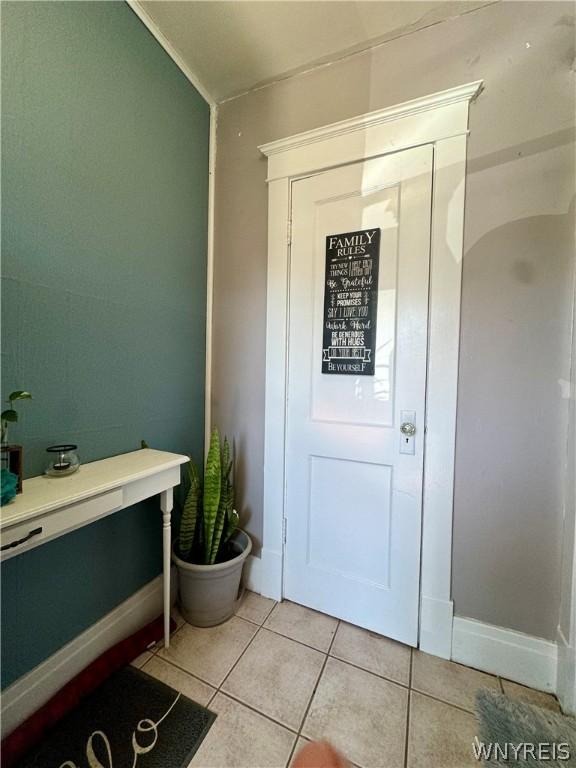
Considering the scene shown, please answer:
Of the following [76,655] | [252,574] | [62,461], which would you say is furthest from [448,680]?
[62,461]

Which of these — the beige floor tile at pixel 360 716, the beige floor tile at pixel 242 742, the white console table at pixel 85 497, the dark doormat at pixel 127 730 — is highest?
the white console table at pixel 85 497

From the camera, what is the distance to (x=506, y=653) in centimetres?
120

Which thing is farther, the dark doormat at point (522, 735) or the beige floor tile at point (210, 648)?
the beige floor tile at point (210, 648)

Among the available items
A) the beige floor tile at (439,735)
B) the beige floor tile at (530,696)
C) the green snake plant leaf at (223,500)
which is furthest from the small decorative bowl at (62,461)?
the beige floor tile at (530,696)

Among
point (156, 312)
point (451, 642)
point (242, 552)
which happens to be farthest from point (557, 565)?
point (156, 312)

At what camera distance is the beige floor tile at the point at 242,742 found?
914 millimetres

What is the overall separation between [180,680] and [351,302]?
1.77 metres

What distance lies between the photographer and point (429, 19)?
1274mm

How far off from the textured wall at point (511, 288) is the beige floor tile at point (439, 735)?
1.19 ft

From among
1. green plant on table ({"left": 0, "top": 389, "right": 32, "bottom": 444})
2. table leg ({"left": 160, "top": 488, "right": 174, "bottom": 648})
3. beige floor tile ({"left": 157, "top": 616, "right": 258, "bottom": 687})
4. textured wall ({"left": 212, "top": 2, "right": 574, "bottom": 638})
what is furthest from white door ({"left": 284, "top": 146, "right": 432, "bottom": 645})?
green plant on table ({"left": 0, "top": 389, "right": 32, "bottom": 444})

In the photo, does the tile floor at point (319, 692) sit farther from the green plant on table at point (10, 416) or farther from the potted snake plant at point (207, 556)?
the green plant on table at point (10, 416)

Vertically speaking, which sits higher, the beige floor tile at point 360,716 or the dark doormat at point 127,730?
the dark doormat at point 127,730

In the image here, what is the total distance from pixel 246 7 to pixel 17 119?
109 cm

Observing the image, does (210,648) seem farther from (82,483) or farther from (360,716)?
(82,483)
